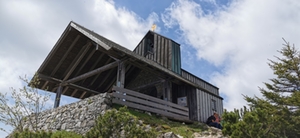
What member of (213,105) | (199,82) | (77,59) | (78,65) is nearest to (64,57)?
(77,59)

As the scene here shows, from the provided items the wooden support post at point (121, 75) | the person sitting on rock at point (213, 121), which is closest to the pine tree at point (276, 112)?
the person sitting on rock at point (213, 121)

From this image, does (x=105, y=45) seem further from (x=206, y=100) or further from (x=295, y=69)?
(x=295, y=69)

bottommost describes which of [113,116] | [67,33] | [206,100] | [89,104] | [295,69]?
[113,116]

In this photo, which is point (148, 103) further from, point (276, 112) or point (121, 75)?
point (276, 112)

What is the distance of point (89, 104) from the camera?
11008 millimetres

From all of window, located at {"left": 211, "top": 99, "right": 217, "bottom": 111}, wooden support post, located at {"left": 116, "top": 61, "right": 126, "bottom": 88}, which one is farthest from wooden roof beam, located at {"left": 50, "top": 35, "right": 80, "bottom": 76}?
window, located at {"left": 211, "top": 99, "right": 217, "bottom": 111}

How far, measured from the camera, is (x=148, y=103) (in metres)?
12.1

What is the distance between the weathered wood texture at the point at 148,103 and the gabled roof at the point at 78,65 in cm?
192

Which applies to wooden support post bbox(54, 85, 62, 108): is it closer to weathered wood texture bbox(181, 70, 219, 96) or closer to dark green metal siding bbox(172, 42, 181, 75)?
dark green metal siding bbox(172, 42, 181, 75)

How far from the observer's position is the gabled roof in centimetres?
1407

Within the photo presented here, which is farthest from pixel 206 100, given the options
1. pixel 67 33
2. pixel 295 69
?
pixel 67 33

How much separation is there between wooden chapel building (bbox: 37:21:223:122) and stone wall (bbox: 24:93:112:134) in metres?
1.46

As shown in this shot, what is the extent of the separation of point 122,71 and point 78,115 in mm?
3115

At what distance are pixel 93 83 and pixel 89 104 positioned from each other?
7764 mm
